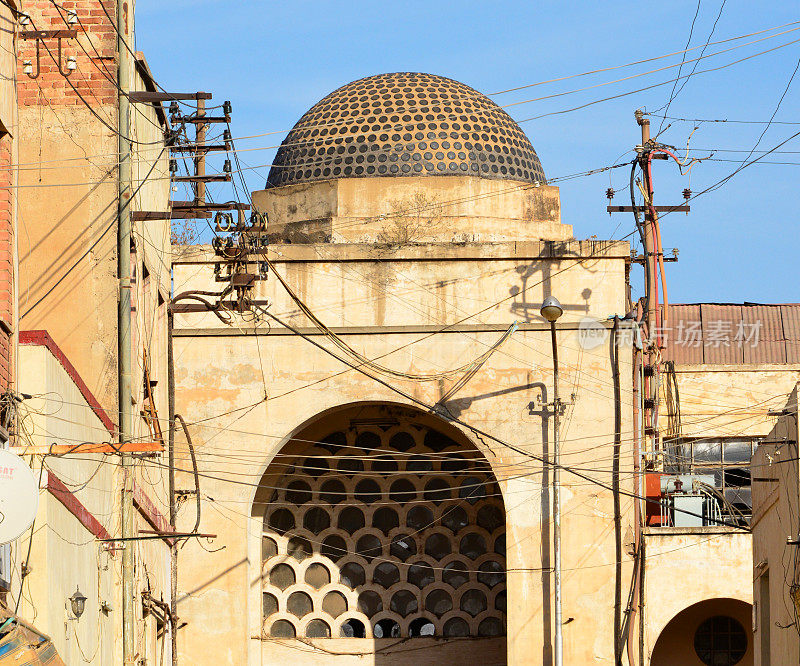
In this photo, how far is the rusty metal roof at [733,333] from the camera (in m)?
32.1

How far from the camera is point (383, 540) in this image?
22953 mm

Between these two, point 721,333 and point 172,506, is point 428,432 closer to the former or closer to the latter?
point 172,506

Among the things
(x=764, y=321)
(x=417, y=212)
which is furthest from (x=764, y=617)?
(x=764, y=321)

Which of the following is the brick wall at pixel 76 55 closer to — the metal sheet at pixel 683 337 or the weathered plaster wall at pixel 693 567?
the weathered plaster wall at pixel 693 567

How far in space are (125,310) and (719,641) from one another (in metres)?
11.5

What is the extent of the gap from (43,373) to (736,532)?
12.1m

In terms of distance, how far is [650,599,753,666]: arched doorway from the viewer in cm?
2339

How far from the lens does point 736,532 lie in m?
21.4

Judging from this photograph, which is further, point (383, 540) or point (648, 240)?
point (648, 240)

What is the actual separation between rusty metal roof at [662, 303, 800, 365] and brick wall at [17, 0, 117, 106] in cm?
1744

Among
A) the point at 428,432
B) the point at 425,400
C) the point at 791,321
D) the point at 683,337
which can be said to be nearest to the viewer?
the point at 425,400

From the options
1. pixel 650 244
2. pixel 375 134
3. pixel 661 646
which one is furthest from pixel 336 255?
pixel 661 646

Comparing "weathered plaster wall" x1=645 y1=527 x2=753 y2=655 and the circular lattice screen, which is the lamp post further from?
the circular lattice screen

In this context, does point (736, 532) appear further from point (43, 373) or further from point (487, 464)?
point (43, 373)
